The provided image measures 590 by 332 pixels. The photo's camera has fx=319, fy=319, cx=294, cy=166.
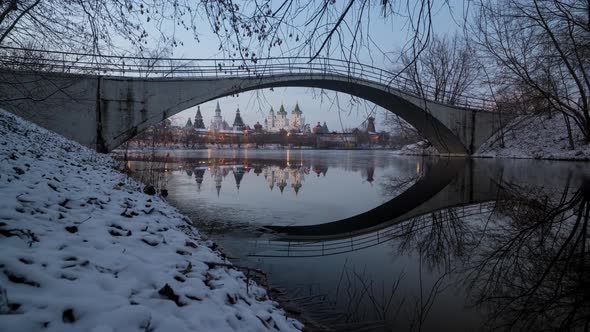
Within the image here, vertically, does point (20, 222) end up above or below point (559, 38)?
below

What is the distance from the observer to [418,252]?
16.3ft

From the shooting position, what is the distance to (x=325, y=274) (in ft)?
13.8

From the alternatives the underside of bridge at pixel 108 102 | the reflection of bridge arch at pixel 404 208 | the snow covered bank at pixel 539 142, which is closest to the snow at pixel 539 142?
the snow covered bank at pixel 539 142

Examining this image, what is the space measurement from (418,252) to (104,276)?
4314 millimetres

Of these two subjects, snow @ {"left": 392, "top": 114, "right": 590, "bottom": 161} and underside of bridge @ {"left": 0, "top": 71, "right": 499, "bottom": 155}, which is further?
snow @ {"left": 392, "top": 114, "right": 590, "bottom": 161}

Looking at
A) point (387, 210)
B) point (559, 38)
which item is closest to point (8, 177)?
point (387, 210)

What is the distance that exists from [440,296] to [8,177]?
5417mm

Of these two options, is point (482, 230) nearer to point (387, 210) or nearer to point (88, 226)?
point (387, 210)

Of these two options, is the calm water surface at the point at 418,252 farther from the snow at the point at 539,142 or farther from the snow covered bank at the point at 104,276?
the snow at the point at 539,142

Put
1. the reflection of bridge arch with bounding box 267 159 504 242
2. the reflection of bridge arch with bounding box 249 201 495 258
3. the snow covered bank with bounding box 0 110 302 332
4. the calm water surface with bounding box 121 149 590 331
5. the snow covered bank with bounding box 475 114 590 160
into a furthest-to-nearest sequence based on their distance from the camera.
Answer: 1. the snow covered bank with bounding box 475 114 590 160
2. the reflection of bridge arch with bounding box 267 159 504 242
3. the reflection of bridge arch with bounding box 249 201 495 258
4. the calm water surface with bounding box 121 149 590 331
5. the snow covered bank with bounding box 0 110 302 332

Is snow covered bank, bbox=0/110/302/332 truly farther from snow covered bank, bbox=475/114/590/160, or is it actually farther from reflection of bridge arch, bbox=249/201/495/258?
snow covered bank, bbox=475/114/590/160

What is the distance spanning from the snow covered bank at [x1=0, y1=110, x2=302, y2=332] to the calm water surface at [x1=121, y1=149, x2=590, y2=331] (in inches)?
42.5

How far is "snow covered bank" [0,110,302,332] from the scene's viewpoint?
5.54ft

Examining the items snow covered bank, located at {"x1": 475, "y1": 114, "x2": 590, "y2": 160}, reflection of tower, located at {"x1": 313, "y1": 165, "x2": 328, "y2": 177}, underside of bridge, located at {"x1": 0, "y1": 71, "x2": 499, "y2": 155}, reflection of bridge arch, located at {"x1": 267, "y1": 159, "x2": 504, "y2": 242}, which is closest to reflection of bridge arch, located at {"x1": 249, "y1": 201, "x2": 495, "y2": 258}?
reflection of bridge arch, located at {"x1": 267, "y1": 159, "x2": 504, "y2": 242}
